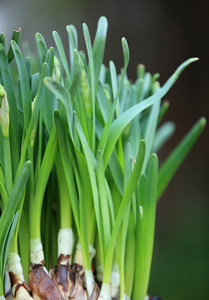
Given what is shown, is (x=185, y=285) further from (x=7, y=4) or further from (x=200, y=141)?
(x=7, y=4)

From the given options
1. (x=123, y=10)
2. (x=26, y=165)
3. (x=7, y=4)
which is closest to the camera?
(x=26, y=165)

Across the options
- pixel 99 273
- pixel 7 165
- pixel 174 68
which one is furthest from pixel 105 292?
pixel 174 68

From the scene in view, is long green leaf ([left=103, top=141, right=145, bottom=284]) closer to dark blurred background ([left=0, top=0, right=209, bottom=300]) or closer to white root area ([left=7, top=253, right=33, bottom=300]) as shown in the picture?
white root area ([left=7, top=253, right=33, bottom=300])

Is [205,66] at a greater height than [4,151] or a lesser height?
greater

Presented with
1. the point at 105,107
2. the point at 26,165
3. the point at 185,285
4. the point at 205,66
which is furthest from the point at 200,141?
the point at 26,165

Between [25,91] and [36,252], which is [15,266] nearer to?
[36,252]

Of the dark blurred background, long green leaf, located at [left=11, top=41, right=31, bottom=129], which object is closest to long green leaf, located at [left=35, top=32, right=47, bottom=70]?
long green leaf, located at [left=11, top=41, right=31, bottom=129]
